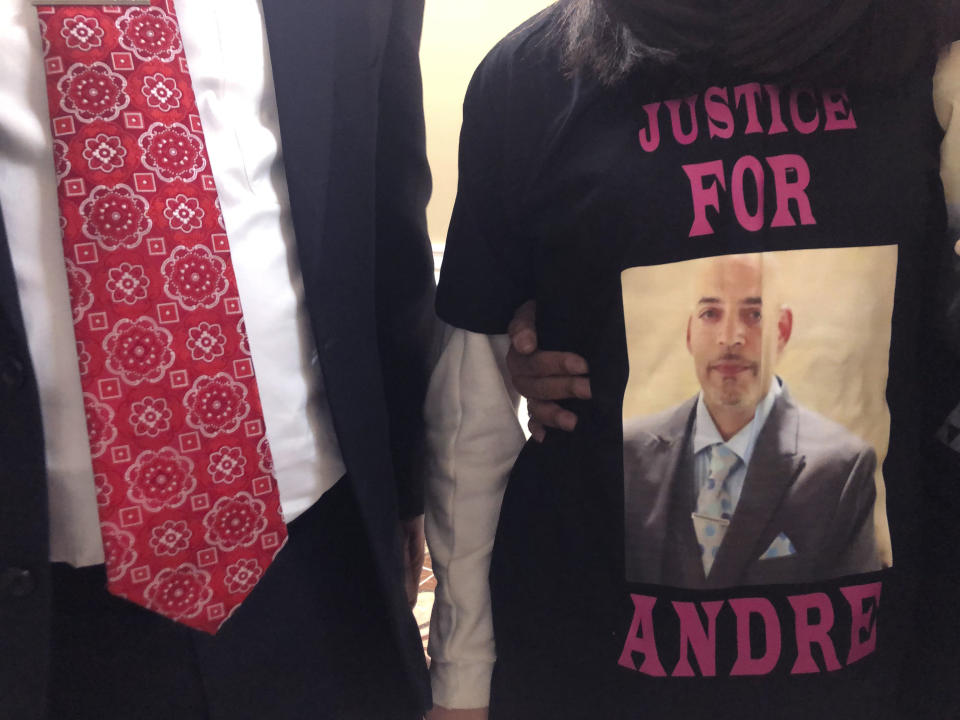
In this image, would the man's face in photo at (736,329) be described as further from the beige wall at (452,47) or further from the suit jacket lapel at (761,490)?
A: the beige wall at (452,47)

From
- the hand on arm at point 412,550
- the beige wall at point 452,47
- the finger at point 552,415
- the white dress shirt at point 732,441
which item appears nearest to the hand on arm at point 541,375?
the finger at point 552,415

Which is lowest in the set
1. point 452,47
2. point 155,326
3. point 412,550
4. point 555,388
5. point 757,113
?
point 412,550

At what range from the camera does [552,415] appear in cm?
73

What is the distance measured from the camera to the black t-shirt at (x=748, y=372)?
62 centimetres

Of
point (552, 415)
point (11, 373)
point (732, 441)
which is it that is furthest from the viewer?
point (552, 415)

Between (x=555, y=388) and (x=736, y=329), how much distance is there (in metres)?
0.19

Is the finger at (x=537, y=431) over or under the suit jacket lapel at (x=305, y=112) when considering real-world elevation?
under

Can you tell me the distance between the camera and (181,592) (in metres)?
0.59

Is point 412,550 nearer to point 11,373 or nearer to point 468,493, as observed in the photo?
point 468,493

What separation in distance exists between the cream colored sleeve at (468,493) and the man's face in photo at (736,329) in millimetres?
257

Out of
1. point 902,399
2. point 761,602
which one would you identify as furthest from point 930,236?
point 761,602

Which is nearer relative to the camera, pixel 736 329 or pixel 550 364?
pixel 736 329

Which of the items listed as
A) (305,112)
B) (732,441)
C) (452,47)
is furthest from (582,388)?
(452,47)

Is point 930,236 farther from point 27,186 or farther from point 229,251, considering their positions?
point 27,186
